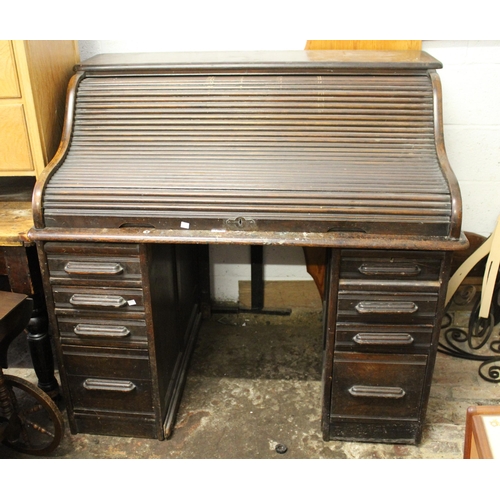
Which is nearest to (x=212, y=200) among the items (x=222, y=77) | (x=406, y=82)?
(x=222, y=77)

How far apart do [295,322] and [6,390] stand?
1594 millimetres

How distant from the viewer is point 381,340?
75.8 inches

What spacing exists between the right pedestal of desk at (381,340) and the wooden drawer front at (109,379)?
0.74 metres

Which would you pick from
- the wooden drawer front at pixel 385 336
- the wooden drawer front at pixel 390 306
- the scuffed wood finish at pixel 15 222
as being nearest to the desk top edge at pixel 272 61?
the scuffed wood finish at pixel 15 222

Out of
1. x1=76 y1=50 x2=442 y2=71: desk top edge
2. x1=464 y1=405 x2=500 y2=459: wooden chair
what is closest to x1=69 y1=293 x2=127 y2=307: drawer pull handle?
x1=76 y1=50 x2=442 y2=71: desk top edge

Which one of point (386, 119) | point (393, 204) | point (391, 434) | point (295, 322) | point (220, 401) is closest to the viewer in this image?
point (393, 204)

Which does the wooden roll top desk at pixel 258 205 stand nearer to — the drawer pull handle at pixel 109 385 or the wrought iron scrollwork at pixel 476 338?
the drawer pull handle at pixel 109 385

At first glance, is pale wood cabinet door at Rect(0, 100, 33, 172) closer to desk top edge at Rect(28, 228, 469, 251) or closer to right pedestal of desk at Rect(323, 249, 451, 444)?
desk top edge at Rect(28, 228, 469, 251)

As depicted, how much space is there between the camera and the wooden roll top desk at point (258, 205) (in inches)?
70.1

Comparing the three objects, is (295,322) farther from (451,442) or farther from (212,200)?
(212,200)

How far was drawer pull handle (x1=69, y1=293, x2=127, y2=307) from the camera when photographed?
192cm

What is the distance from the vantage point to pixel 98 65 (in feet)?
6.67

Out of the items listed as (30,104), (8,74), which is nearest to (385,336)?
(30,104)

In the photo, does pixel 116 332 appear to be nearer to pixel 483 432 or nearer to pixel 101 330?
pixel 101 330
